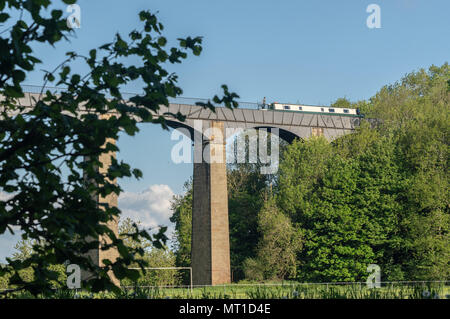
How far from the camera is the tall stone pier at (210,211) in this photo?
45.3 m

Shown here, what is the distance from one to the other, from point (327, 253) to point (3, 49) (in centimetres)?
4257

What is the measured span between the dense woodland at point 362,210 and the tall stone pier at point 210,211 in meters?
5.38

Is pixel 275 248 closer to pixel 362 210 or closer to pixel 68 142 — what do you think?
pixel 362 210

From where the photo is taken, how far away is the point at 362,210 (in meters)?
47.3

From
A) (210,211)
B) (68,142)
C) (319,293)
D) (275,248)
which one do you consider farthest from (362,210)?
(68,142)

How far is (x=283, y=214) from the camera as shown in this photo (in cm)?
5006

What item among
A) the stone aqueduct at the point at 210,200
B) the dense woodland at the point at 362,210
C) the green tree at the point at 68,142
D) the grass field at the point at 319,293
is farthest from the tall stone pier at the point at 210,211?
the green tree at the point at 68,142

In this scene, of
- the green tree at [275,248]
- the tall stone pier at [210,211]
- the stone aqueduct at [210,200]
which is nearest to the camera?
the stone aqueduct at [210,200]

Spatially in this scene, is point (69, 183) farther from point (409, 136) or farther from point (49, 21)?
point (409, 136)

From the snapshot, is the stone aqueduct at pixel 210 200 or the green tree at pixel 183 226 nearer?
the stone aqueduct at pixel 210 200

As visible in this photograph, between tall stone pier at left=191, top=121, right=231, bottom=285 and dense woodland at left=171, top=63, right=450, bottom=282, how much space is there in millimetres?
5379

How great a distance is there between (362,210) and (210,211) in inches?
505

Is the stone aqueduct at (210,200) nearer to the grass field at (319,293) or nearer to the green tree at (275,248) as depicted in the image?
the green tree at (275,248)
